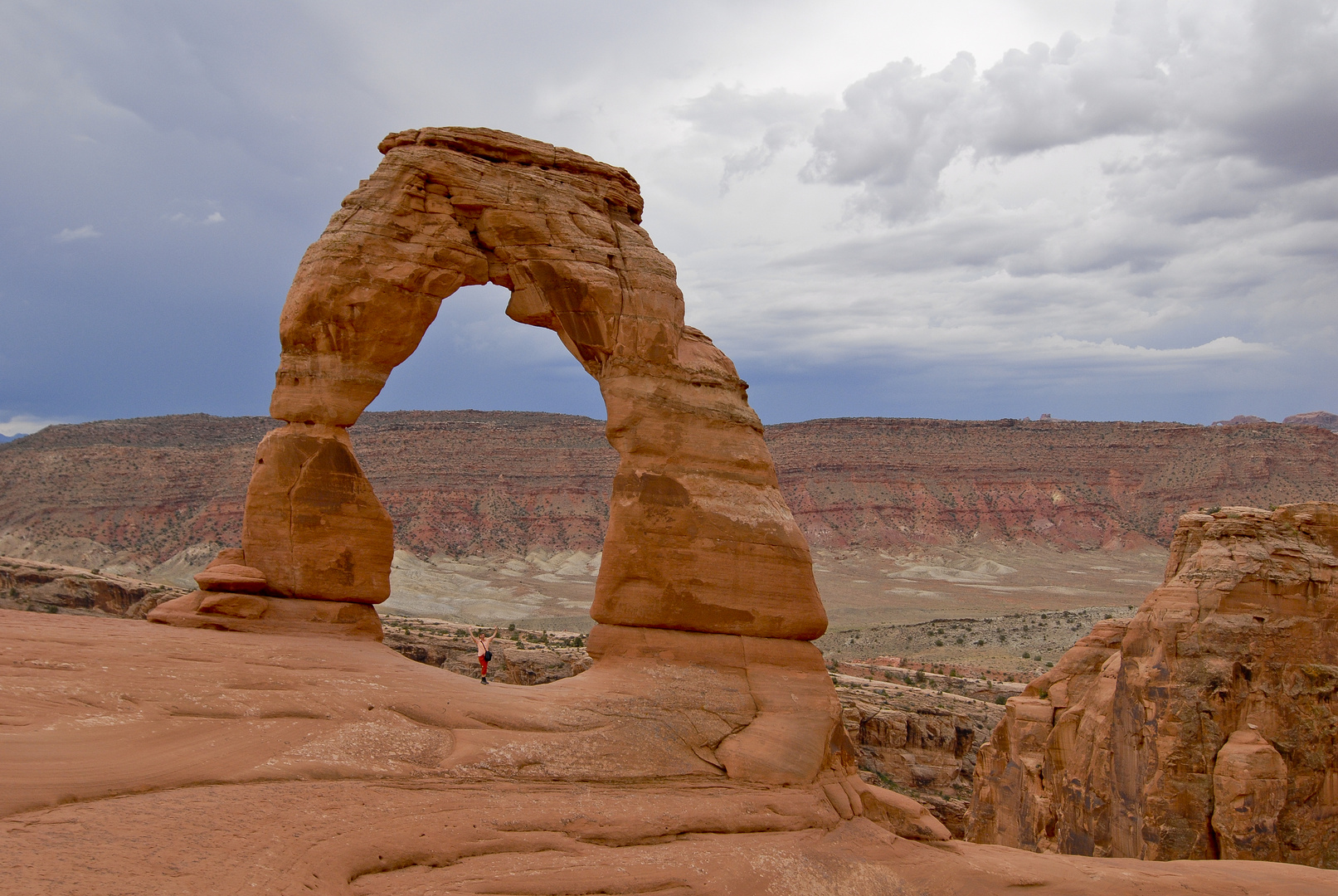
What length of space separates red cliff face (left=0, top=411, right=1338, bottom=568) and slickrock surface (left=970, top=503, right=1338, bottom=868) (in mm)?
75032

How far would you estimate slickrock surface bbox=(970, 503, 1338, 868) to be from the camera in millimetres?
15156

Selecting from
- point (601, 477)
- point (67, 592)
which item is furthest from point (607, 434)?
point (601, 477)

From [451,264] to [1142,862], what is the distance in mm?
12648

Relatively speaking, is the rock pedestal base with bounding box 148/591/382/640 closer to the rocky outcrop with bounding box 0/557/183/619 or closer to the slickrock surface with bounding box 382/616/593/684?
the slickrock surface with bounding box 382/616/593/684

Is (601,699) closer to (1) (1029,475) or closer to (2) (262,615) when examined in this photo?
(2) (262,615)

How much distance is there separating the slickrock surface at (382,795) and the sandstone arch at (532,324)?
65.0 inches

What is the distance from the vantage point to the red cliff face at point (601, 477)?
82875 mm

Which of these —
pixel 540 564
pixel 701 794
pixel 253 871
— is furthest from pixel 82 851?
pixel 540 564

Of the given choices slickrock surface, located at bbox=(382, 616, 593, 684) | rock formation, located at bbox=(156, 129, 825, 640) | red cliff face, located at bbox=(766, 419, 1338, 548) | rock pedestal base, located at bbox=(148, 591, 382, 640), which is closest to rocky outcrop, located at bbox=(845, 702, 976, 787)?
slickrock surface, located at bbox=(382, 616, 593, 684)

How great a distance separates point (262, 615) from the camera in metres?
13.6

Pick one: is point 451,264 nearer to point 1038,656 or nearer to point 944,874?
point 944,874

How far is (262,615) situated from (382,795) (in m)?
5.12

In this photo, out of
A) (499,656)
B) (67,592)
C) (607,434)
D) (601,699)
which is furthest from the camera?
(499,656)

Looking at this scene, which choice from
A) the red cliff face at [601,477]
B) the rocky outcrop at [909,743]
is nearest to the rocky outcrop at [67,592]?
the rocky outcrop at [909,743]
